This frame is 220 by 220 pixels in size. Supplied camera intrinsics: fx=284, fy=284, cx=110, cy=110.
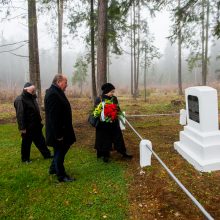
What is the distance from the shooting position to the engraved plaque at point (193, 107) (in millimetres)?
6945

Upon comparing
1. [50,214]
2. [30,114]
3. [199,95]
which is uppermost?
[199,95]

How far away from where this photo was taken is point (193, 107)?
284 inches

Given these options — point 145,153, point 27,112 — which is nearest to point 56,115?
point 27,112

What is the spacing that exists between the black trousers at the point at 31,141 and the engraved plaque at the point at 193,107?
3.88 m

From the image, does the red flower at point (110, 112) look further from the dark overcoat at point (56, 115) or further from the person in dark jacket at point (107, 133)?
the dark overcoat at point (56, 115)

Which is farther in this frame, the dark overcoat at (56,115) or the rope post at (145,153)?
the rope post at (145,153)

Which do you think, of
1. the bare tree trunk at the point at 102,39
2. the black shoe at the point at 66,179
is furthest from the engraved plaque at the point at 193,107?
the bare tree trunk at the point at 102,39

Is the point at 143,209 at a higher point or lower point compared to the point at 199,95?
lower

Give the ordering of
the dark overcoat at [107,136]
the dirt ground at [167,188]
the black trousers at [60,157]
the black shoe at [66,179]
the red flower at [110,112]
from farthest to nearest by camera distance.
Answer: the dark overcoat at [107,136] < the red flower at [110,112] < the black shoe at [66,179] < the black trousers at [60,157] < the dirt ground at [167,188]

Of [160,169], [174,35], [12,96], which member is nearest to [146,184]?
[160,169]

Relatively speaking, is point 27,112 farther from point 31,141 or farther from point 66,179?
point 66,179

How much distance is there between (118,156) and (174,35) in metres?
5.85

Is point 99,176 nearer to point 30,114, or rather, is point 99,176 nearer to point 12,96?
point 30,114

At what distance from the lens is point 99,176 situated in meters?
6.14
